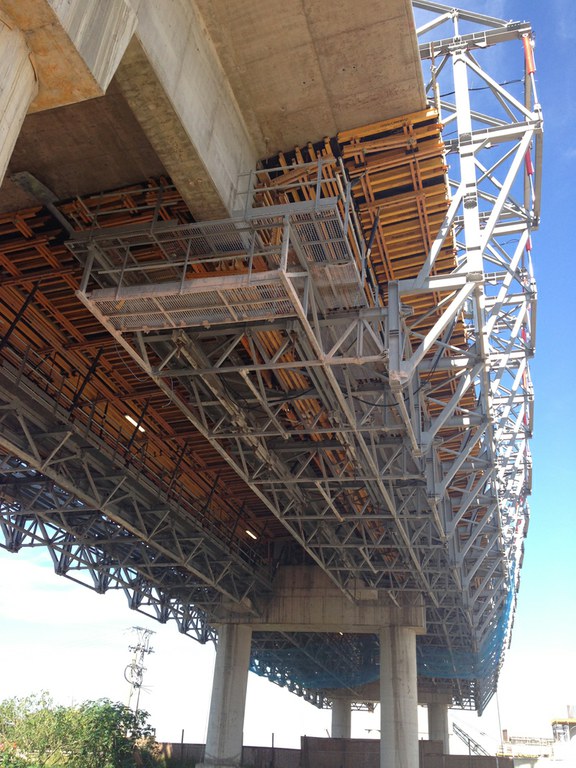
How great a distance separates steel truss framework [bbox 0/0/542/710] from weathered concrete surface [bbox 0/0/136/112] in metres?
4.70

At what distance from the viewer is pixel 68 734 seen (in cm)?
3447

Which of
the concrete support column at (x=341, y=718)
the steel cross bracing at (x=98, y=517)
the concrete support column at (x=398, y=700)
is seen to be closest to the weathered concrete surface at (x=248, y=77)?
the steel cross bracing at (x=98, y=517)

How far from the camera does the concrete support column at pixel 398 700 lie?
94.4 ft

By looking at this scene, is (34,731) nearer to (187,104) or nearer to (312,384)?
(312,384)

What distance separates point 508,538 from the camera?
107ft

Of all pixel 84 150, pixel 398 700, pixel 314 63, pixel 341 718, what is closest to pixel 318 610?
pixel 398 700

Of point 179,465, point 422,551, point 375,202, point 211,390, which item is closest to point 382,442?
point 211,390

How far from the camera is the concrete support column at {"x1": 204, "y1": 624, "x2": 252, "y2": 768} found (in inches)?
1173

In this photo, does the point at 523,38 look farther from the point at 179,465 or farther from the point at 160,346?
the point at 179,465

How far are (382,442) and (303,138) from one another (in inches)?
357

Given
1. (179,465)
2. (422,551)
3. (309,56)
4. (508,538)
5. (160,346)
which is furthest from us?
(508,538)

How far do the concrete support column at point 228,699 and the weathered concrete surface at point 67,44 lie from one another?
29.5m

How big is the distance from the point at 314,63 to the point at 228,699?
91.5 ft

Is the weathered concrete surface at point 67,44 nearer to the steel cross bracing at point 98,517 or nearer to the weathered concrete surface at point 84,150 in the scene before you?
the weathered concrete surface at point 84,150
